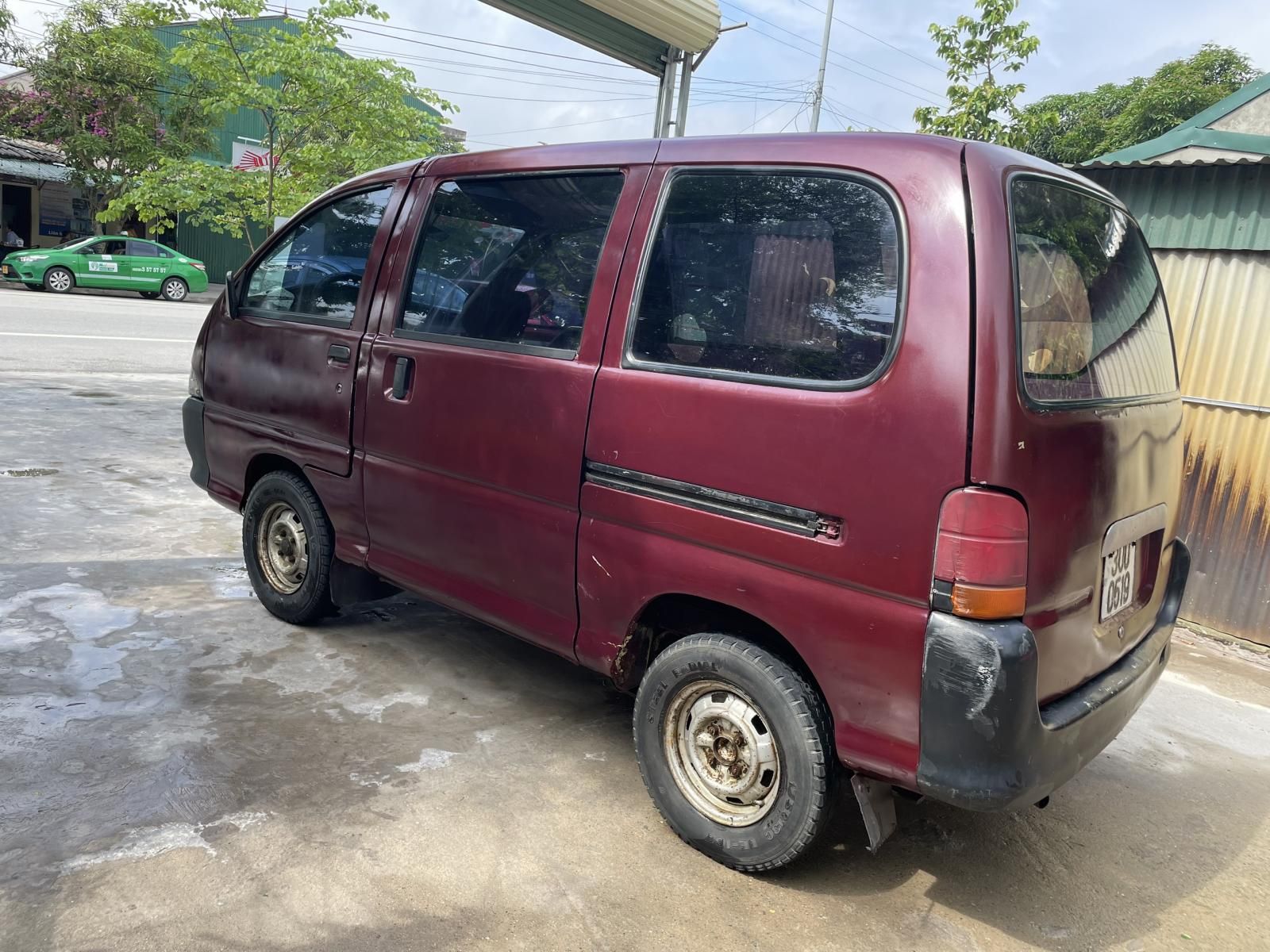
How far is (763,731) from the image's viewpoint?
8.40ft

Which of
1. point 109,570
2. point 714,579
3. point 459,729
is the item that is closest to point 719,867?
point 714,579

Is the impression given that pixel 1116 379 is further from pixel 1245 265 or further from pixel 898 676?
pixel 1245 265

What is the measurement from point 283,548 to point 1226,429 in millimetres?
4859

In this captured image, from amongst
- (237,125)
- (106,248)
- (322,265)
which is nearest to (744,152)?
(322,265)

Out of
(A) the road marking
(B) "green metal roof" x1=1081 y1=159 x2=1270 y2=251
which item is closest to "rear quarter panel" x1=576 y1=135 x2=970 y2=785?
(B) "green metal roof" x1=1081 y1=159 x2=1270 y2=251

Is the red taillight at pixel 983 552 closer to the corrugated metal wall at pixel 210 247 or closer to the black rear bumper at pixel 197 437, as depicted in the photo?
the black rear bumper at pixel 197 437

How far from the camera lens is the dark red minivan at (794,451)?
7.08ft

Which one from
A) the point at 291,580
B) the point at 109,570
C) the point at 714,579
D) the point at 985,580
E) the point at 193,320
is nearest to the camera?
the point at 985,580

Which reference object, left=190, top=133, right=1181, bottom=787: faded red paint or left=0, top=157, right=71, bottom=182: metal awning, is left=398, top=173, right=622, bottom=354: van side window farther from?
left=0, top=157, right=71, bottom=182: metal awning

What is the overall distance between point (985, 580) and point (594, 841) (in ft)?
4.53

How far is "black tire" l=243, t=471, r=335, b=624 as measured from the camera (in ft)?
12.8

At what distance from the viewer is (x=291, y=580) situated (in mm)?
4133

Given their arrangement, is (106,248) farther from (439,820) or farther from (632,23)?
(439,820)

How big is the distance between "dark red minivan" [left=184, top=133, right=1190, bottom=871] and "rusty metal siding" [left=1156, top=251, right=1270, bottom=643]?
2.39m
